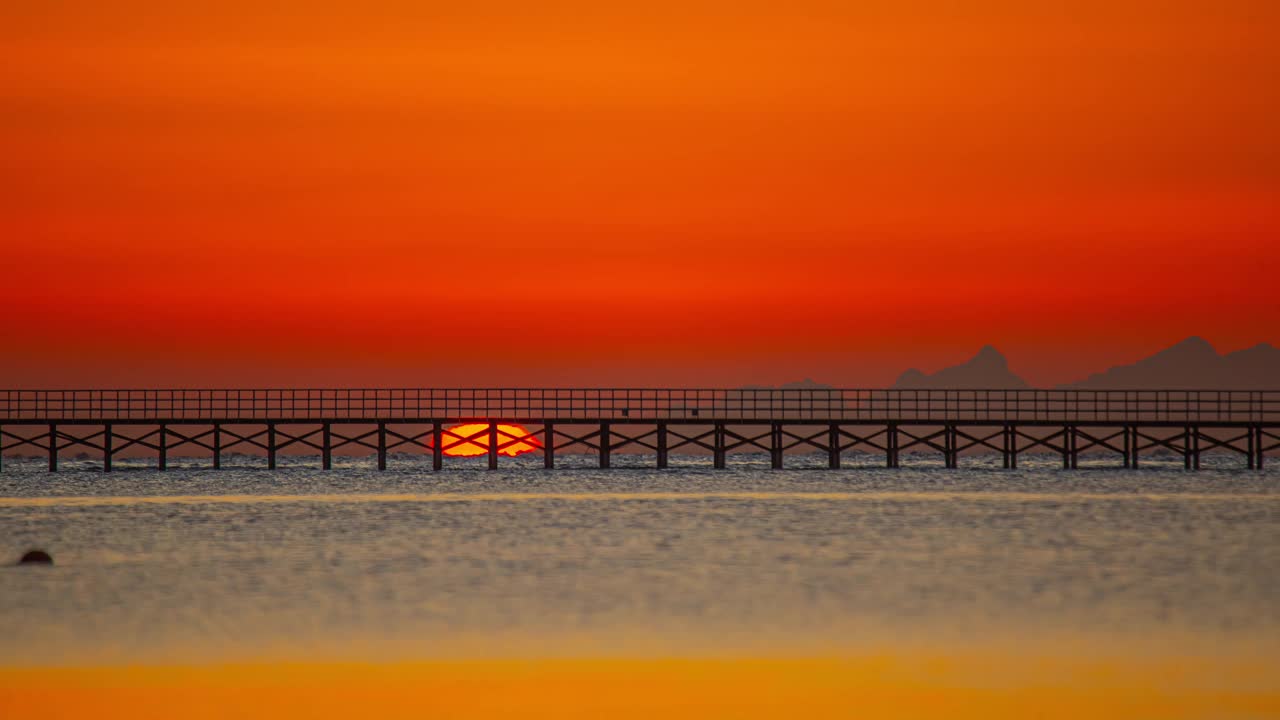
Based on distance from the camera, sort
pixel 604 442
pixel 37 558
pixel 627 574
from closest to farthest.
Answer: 1. pixel 627 574
2. pixel 37 558
3. pixel 604 442

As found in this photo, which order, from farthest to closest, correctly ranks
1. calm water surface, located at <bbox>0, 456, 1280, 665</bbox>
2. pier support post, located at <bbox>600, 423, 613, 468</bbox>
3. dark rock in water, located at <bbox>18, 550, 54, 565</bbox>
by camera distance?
pier support post, located at <bbox>600, 423, 613, 468</bbox> < dark rock in water, located at <bbox>18, 550, 54, 565</bbox> < calm water surface, located at <bbox>0, 456, 1280, 665</bbox>

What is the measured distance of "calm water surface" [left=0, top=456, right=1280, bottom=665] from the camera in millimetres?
21281

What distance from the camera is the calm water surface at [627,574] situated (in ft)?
69.8

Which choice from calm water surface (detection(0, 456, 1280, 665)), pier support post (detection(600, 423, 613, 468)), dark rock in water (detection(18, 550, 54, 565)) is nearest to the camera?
calm water surface (detection(0, 456, 1280, 665))

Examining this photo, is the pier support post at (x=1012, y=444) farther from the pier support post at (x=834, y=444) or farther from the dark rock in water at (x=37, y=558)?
the dark rock in water at (x=37, y=558)

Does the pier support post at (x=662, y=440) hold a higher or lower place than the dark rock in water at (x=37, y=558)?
higher

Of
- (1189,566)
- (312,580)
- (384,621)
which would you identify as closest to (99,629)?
(384,621)

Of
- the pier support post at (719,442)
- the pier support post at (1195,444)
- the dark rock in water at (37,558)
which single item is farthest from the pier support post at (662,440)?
the dark rock in water at (37,558)

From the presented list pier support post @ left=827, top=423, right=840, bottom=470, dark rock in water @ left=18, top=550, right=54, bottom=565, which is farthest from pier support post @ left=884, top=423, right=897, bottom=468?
dark rock in water @ left=18, top=550, right=54, bottom=565

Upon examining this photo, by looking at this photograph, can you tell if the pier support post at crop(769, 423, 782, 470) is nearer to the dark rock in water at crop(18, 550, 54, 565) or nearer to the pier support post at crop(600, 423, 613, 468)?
the pier support post at crop(600, 423, 613, 468)

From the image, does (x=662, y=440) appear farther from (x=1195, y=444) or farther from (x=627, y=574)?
(x=627, y=574)

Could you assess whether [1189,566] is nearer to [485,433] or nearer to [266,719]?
[266,719]

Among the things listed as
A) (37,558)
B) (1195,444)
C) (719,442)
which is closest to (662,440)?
(719,442)

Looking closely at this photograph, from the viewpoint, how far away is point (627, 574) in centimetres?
2941
